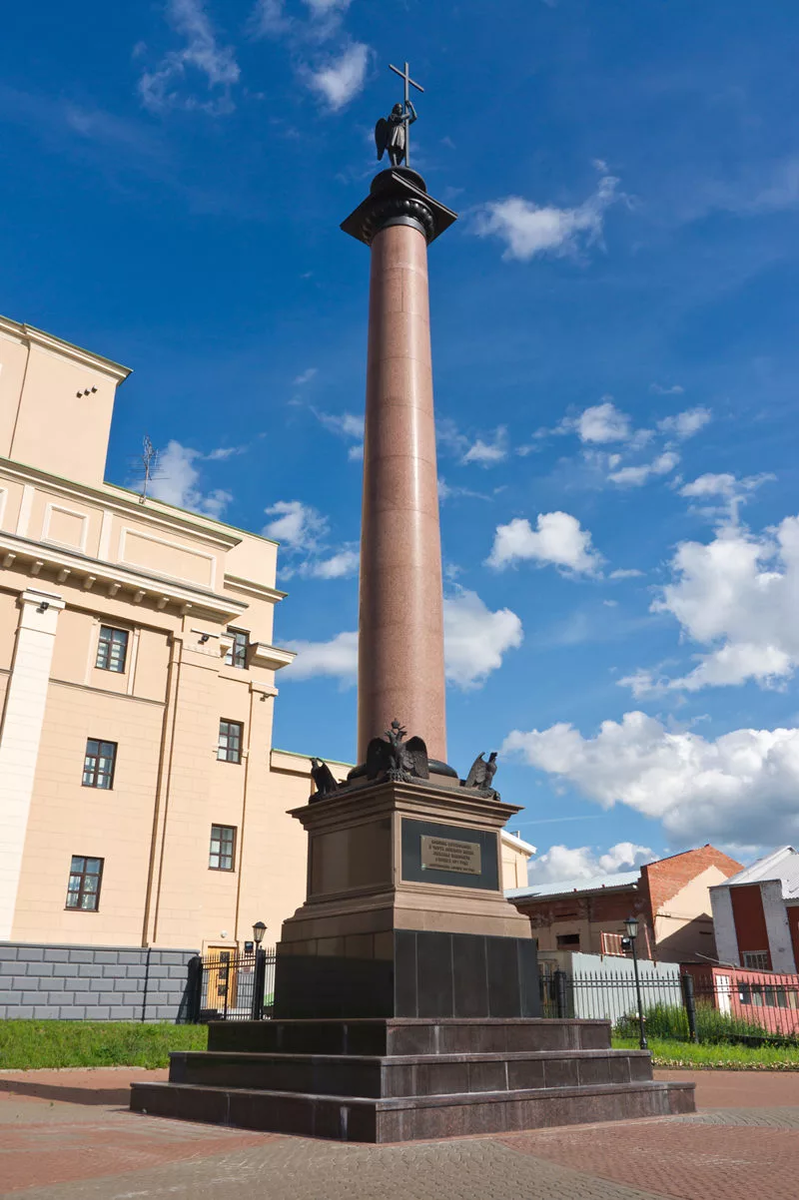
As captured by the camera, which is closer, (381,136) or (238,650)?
(381,136)

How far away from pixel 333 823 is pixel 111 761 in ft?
53.5

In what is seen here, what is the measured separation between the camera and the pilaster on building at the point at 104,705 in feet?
78.7

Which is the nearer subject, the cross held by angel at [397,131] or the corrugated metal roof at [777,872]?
the cross held by angel at [397,131]

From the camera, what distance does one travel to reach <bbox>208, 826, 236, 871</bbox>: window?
98.2 ft

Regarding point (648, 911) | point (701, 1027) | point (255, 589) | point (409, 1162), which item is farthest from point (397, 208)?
point (648, 911)

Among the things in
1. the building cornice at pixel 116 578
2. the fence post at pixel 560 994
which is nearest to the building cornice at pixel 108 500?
the building cornice at pixel 116 578

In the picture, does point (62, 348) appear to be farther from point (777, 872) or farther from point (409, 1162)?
point (777, 872)

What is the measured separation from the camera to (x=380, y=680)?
11.9 meters

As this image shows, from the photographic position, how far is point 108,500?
27469mm

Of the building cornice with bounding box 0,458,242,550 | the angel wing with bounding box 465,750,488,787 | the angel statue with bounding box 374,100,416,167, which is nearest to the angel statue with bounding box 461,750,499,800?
the angel wing with bounding box 465,750,488,787

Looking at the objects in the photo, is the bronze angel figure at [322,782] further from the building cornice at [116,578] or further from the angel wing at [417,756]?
the building cornice at [116,578]

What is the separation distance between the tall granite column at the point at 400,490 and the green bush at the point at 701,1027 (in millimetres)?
14632

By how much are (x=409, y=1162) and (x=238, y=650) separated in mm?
27167

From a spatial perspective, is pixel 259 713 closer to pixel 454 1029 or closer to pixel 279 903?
pixel 279 903
